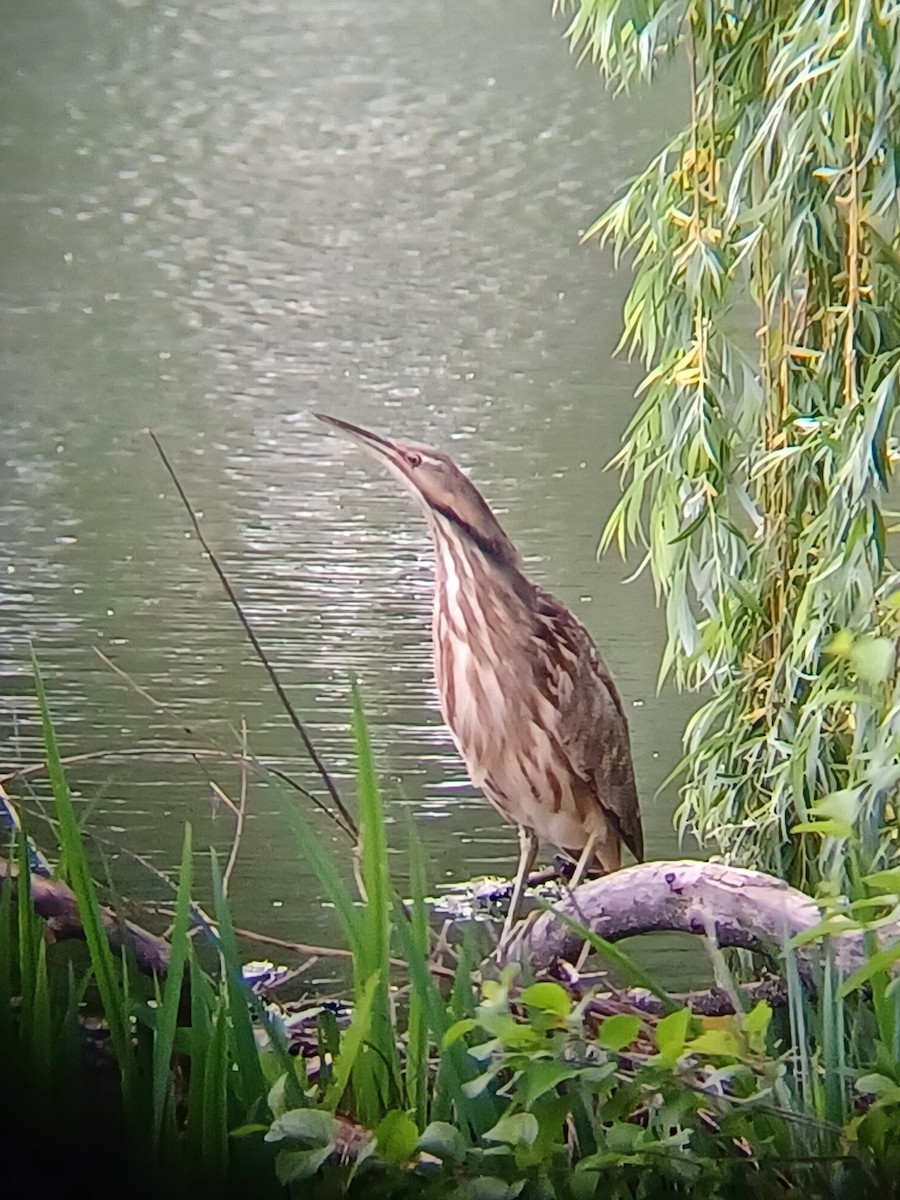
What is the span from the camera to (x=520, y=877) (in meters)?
1.13

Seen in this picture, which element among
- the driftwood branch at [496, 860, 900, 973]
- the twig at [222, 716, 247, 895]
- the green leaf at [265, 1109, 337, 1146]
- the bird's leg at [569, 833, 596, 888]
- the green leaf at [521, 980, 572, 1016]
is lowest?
the green leaf at [265, 1109, 337, 1146]

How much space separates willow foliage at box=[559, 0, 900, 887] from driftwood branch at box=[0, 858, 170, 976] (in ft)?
1.58

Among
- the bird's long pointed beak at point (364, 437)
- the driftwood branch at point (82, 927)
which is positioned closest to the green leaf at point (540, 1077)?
the driftwood branch at point (82, 927)

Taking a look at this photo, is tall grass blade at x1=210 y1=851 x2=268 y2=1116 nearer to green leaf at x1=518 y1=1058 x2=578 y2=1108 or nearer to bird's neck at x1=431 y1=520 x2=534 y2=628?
green leaf at x1=518 y1=1058 x2=578 y2=1108

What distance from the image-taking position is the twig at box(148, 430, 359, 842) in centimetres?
112

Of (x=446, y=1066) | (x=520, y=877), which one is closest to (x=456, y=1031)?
(x=446, y=1066)

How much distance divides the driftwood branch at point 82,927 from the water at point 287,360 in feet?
0.26

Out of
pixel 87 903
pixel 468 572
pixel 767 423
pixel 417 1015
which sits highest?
Answer: pixel 767 423

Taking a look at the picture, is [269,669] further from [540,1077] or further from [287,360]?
[540,1077]

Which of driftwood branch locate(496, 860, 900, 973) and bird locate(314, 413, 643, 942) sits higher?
bird locate(314, 413, 643, 942)

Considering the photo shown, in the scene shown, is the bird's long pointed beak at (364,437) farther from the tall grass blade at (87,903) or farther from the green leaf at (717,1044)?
the green leaf at (717,1044)

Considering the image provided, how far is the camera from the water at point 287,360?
1.11 metres

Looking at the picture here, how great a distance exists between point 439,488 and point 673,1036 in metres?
0.51

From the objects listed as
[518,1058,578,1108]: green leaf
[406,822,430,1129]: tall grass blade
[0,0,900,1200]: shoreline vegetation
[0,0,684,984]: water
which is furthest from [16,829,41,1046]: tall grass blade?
[518,1058,578,1108]: green leaf
